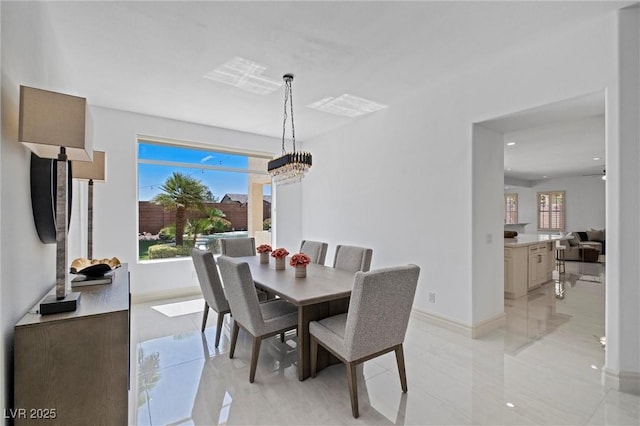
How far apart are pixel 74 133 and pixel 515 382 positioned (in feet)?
10.9

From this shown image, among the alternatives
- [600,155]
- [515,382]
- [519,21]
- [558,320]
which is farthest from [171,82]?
[600,155]

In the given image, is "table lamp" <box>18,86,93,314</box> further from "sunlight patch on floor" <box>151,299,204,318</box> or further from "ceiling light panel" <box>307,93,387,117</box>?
"ceiling light panel" <box>307,93,387,117</box>

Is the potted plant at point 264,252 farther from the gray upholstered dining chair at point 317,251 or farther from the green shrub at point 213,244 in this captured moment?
the green shrub at point 213,244

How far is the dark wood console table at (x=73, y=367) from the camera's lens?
1.28m

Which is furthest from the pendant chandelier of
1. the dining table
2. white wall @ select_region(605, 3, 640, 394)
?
white wall @ select_region(605, 3, 640, 394)

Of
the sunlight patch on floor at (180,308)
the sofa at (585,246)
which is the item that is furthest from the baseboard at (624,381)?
the sofa at (585,246)

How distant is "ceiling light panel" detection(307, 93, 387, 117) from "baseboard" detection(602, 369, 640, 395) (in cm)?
361

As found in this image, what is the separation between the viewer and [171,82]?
137 inches

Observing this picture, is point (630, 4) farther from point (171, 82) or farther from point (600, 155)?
point (600, 155)

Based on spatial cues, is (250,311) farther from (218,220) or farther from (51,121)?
(218,220)

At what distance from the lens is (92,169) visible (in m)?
2.74

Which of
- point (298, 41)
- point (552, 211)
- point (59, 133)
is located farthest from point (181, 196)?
point (552, 211)

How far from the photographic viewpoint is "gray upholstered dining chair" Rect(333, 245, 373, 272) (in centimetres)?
332

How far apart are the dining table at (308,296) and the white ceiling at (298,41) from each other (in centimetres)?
212
